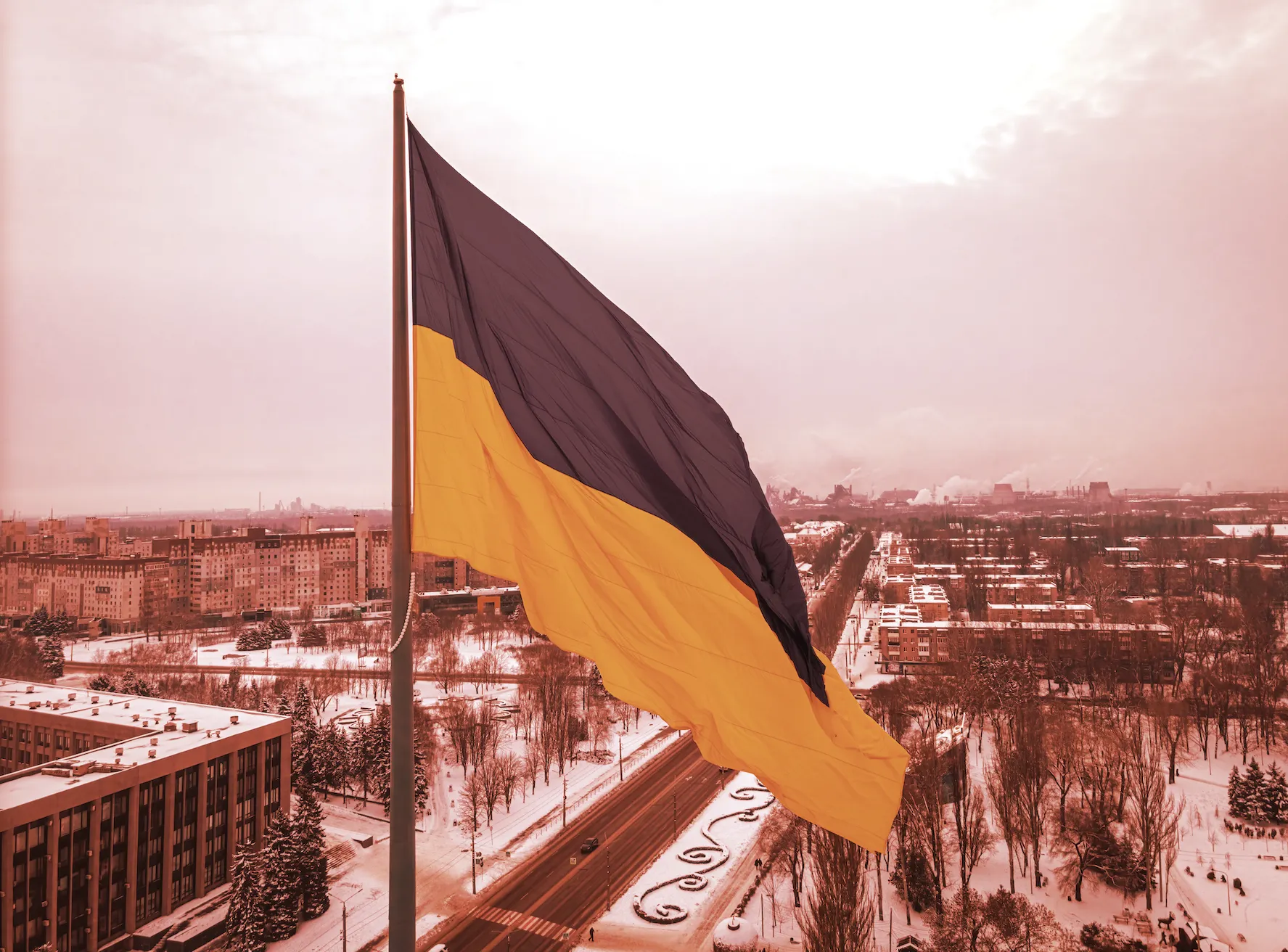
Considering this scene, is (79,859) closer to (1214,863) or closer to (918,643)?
(1214,863)

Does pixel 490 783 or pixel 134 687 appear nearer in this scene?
pixel 490 783

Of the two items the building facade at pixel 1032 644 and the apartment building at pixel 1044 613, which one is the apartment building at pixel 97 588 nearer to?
the building facade at pixel 1032 644

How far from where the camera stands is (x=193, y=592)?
56031 mm

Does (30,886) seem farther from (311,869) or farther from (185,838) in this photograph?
(311,869)

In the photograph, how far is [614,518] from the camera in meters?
3.17

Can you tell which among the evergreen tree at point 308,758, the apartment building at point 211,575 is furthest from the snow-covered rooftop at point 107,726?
the apartment building at point 211,575

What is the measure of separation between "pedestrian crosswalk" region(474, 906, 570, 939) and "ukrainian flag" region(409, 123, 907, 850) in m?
13.8

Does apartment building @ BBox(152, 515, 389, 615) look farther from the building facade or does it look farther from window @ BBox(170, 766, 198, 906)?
window @ BBox(170, 766, 198, 906)

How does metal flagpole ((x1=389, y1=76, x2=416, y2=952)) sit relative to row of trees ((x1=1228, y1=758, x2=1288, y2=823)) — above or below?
above

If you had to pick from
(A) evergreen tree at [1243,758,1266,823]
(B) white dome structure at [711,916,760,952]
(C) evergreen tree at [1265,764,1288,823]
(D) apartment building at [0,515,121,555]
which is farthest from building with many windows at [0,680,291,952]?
(C) evergreen tree at [1265,764,1288,823]

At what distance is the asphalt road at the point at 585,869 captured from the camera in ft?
47.6

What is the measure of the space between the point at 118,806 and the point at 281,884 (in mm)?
3341

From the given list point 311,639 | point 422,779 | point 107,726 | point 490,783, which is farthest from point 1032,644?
point 311,639

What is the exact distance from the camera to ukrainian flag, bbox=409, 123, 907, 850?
2.95m
